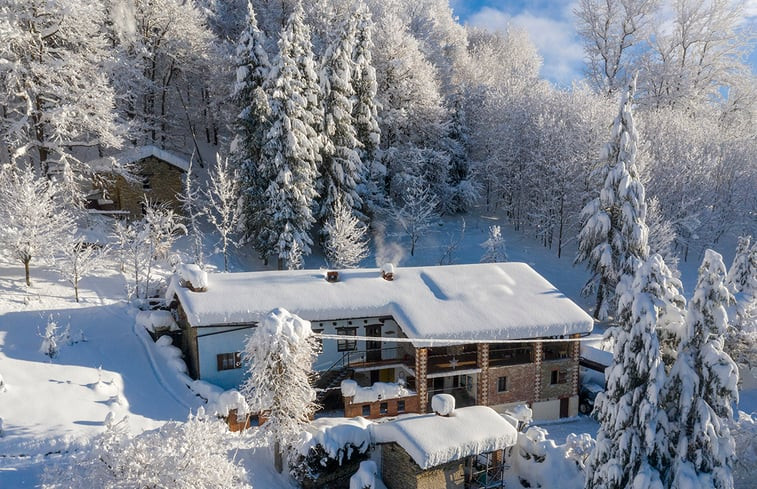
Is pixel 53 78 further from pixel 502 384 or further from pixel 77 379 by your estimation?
pixel 502 384

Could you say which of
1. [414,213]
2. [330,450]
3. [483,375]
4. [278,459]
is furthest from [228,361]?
[414,213]

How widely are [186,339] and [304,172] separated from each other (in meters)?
15.1

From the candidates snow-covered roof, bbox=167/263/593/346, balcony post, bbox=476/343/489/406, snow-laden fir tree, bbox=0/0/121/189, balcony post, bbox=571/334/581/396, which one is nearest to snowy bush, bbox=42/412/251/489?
snow-covered roof, bbox=167/263/593/346

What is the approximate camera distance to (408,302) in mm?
27594

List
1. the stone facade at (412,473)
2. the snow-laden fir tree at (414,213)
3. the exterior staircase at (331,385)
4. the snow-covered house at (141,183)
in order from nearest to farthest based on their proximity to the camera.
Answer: the stone facade at (412,473), the exterior staircase at (331,385), the snow-covered house at (141,183), the snow-laden fir tree at (414,213)

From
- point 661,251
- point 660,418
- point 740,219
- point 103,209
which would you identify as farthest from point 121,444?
point 740,219

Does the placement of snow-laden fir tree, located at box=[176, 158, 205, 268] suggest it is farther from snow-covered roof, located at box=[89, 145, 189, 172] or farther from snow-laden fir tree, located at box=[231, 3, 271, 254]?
snow-laden fir tree, located at box=[231, 3, 271, 254]

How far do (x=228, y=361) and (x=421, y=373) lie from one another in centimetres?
892

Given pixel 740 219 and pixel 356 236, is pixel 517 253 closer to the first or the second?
pixel 356 236

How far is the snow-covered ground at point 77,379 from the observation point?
19.5 metres

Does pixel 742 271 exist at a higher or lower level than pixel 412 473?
higher

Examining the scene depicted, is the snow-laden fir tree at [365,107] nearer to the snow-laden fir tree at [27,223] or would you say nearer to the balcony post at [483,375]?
the balcony post at [483,375]

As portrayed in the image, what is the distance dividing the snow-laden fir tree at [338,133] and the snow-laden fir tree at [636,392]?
90.2 feet

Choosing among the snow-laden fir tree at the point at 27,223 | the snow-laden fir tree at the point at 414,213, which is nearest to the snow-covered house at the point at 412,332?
the snow-laden fir tree at the point at 27,223
